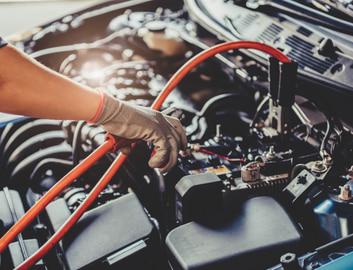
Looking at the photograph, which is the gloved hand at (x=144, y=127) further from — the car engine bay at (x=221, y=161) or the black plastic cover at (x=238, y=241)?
the black plastic cover at (x=238, y=241)

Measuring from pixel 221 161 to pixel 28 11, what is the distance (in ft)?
17.0

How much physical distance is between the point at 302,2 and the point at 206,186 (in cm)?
81

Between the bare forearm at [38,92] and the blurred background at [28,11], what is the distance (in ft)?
13.9

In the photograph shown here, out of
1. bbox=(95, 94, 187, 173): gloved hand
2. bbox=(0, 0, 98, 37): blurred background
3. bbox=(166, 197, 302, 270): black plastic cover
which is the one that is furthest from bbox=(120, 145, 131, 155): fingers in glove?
bbox=(0, 0, 98, 37): blurred background

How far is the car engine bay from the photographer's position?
1.02 meters

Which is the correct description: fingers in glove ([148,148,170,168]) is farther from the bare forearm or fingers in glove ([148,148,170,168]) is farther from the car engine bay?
the bare forearm

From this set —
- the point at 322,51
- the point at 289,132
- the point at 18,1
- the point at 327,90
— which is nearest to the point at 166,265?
the point at 289,132

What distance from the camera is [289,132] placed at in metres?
1.32

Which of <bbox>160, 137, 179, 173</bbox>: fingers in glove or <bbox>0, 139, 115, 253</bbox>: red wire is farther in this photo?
<bbox>160, 137, 179, 173</bbox>: fingers in glove

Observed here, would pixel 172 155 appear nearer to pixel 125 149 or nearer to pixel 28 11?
pixel 125 149

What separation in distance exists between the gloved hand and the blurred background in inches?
166

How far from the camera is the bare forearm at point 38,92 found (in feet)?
3.28

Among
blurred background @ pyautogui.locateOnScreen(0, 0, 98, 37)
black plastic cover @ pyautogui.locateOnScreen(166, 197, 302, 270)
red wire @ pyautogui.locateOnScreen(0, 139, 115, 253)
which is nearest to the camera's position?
black plastic cover @ pyautogui.locateOnScreen(166, 197, 302, 270)

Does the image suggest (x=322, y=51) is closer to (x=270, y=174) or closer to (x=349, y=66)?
(x=349, y=66)
